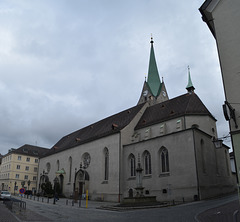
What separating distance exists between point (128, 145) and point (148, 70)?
29.8 metres

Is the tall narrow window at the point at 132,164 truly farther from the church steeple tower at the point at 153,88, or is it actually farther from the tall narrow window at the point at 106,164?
the church steeple tower at the point at 153,88

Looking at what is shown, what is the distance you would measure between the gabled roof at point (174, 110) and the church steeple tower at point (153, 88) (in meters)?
16.1

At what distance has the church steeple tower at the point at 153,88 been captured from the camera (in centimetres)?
5212

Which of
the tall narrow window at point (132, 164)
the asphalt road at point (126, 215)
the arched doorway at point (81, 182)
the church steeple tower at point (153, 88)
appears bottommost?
the asphalt road at point (126, 215)

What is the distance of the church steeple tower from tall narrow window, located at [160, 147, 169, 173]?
24085mm

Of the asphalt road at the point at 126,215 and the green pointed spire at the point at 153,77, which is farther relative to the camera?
the green pointed spire at the point at 153,77

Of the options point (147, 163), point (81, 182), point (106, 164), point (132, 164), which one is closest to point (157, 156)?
point (147, 163)

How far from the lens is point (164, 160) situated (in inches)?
1070

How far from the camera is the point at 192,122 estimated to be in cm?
2847

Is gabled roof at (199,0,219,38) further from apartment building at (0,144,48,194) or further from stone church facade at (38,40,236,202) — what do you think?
apartment building at (0,144,48,194)

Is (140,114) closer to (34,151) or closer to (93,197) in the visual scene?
(93,197)

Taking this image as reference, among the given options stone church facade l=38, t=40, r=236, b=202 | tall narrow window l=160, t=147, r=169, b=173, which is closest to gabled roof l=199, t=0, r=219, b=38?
stone church facade l=38, t=40, r=236, b=202

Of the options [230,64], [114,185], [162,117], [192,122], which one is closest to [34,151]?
[114,185]

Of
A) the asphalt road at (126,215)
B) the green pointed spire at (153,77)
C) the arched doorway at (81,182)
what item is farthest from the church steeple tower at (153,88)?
the asphalt road at (126,215)
